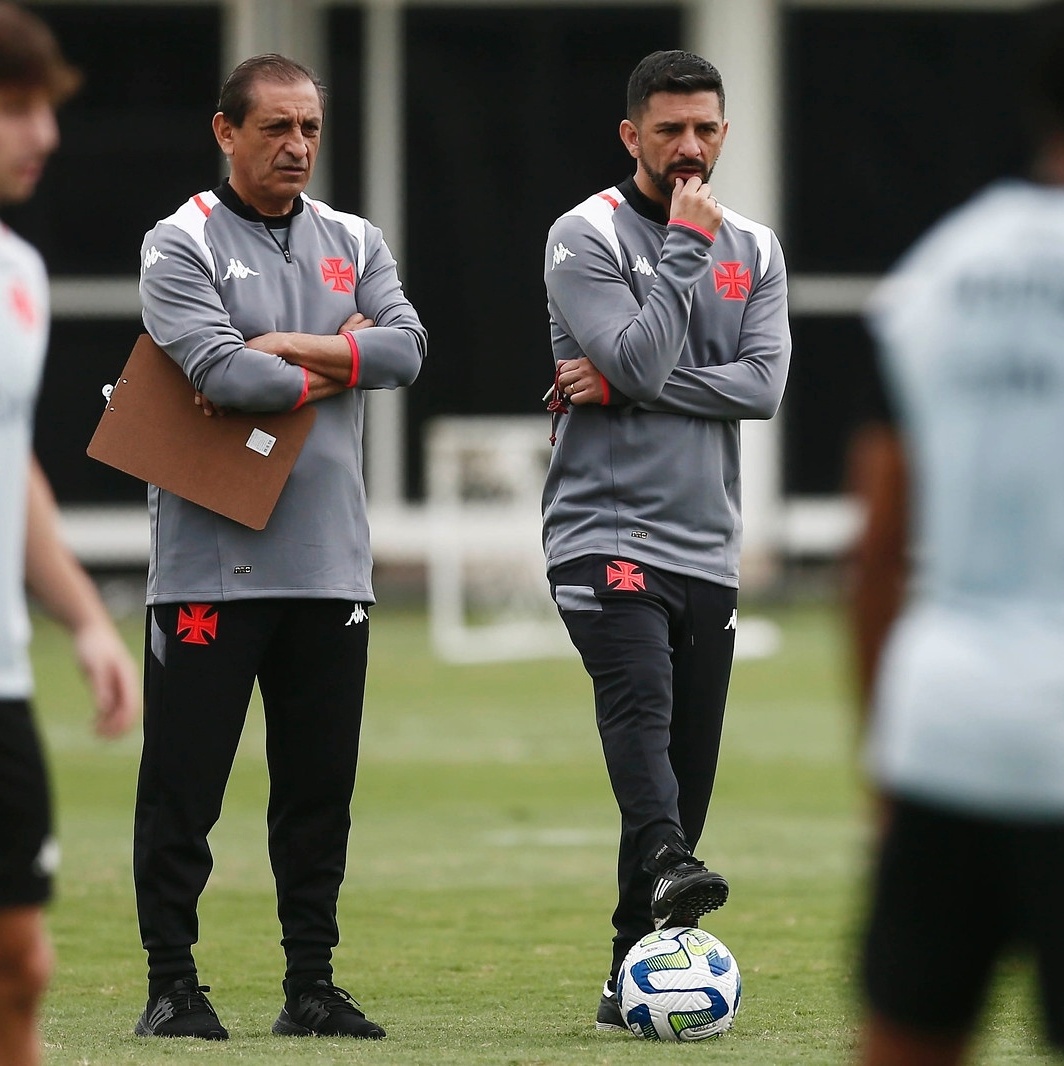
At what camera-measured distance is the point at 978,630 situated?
2844mm

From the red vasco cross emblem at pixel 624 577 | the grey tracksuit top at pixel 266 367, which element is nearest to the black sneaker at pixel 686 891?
the red vasco cross emblem at pixel 624 577

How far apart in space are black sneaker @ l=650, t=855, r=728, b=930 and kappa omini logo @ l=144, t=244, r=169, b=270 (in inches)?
76.9

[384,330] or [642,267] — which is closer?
[384,330]

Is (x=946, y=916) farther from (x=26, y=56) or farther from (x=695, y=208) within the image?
(x=695, y=208)

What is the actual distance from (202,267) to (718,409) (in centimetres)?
142

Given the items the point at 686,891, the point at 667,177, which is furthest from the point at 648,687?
the point at 667,177

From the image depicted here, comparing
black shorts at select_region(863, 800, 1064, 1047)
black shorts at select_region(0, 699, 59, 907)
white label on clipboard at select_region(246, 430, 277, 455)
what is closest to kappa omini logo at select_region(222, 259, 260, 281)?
white label on clipboard at select_region(246, 430, 277, 455)

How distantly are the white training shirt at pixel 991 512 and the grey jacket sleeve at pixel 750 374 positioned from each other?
3.03m

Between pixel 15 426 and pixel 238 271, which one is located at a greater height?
pixel 238 271

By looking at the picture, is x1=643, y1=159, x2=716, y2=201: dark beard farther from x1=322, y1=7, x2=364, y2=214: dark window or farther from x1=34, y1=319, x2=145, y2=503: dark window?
x1=322, y1=7, x2=364, y2=214: dark window

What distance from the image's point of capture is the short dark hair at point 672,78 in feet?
19.2

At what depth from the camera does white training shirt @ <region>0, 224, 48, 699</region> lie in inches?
134

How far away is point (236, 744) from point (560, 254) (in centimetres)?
156

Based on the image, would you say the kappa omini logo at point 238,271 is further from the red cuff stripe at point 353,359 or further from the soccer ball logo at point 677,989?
the soccer ball logo at point 677,989
